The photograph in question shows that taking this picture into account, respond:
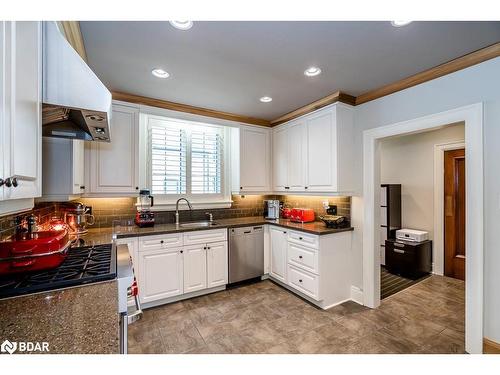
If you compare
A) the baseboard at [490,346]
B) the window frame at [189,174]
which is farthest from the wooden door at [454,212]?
the window frame at [189,174]

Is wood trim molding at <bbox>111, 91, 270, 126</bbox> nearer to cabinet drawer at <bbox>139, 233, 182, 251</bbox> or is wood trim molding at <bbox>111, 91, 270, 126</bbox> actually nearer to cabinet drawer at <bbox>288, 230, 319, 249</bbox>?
cabinet drawer at <bbox>139, 233, 182, 251</bbox>

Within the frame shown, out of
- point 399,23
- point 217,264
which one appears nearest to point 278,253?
point 217,264

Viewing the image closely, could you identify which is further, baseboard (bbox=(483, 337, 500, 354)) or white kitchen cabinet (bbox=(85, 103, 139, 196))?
white kitchen cabinet (bbox=(85, 103, 139, 196))

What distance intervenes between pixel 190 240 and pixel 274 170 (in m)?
1.78

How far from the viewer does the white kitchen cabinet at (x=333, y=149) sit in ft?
8.92

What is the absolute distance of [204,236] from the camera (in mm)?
2934

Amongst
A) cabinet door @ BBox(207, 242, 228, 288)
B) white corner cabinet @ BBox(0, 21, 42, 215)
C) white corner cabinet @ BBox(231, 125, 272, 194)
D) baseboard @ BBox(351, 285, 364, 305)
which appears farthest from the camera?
white corner cabinet @ BBox(231, 125, 272, 194)

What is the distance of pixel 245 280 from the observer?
130 inches

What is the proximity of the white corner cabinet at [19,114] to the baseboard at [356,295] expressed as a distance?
3156mm

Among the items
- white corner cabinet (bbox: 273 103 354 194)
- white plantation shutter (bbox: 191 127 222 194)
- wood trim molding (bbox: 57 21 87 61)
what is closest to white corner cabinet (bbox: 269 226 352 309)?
white corner cabinet (bbox: 273 103 354 194)

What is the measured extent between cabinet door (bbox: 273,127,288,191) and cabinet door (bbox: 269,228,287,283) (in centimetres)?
73

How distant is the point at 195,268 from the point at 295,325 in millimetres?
1347

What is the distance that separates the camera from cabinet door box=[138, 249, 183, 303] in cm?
255
